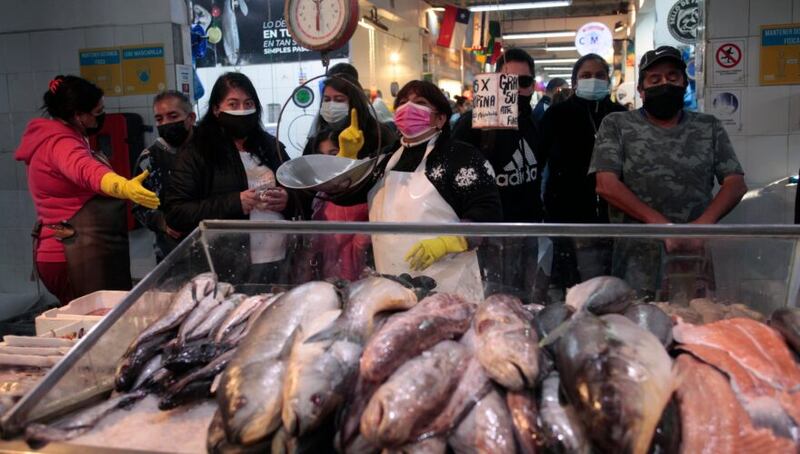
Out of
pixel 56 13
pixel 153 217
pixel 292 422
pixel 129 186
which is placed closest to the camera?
pixel 292 422

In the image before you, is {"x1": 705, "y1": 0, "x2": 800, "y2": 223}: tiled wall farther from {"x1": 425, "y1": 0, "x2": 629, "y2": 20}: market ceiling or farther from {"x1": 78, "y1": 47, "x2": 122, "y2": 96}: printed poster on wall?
{"x1": 425, "y1": 0, "x2": 629, "y2": 20}: market ceiling

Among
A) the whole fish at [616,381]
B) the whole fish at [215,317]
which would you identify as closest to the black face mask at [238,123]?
the whole fish at [215,317]

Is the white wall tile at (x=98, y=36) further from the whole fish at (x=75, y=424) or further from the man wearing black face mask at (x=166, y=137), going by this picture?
the whole fish at (x=75, y=424)

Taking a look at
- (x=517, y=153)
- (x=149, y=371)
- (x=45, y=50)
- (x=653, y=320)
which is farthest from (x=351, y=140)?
(x=45, y=50)

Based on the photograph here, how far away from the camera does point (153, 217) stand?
14.8 feet

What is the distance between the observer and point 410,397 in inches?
51.3

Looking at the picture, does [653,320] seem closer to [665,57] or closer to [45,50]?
[665,57]

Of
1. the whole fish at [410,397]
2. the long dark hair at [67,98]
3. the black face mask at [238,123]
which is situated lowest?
the whole fish at [410,397]

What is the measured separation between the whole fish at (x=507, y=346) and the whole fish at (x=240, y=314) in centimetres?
62

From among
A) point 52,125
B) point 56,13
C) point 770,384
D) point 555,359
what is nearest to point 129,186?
point 52,125

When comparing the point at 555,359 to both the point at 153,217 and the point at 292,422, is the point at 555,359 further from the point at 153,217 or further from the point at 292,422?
the point at 153,217

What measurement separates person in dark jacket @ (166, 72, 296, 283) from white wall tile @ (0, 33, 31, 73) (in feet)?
12.2

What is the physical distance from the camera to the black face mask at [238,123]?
3.36m

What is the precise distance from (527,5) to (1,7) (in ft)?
24.3
